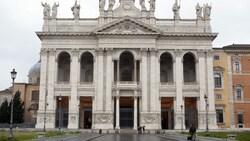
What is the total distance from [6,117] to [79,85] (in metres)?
21.2

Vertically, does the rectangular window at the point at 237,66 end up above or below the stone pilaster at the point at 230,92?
above

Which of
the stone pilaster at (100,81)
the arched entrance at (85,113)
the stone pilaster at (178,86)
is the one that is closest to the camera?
the stone pilaster at (100,81)

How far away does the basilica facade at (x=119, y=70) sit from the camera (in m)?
62.4

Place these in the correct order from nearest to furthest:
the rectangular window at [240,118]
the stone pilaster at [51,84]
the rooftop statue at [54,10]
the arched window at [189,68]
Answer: the stone pilaster at [51,84] → the rooftop statue at [54,10] → the rectangular window at [240,118] → the arched window at [189,68]

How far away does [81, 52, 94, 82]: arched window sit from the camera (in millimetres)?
68125

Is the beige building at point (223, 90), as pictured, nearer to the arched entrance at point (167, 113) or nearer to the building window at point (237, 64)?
the building window at point (237, 64)

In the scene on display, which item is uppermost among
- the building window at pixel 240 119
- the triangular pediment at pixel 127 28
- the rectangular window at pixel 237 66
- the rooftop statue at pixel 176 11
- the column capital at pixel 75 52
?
the rooftop statue at pixel 176 11

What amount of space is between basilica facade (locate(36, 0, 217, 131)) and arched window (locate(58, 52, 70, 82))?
160 cm

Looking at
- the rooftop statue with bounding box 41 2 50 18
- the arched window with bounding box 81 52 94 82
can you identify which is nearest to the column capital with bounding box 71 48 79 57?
the arched window with bounding box 81 52 94 82

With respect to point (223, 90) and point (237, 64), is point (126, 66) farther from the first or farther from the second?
point (237, 64)

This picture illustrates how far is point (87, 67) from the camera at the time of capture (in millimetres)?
68500

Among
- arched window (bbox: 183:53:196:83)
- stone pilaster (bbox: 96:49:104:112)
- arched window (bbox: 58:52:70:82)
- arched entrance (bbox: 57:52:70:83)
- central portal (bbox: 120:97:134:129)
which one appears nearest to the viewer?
stone pilaster (bbox: 96:49:104:112)

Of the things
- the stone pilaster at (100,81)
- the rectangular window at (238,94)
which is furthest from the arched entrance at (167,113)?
the rectangular window at (238,94)

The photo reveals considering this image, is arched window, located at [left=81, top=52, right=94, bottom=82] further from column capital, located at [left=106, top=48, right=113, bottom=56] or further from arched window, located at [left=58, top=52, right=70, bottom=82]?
column capital, located at [left=106, top=48, right=113, bottom=56]
